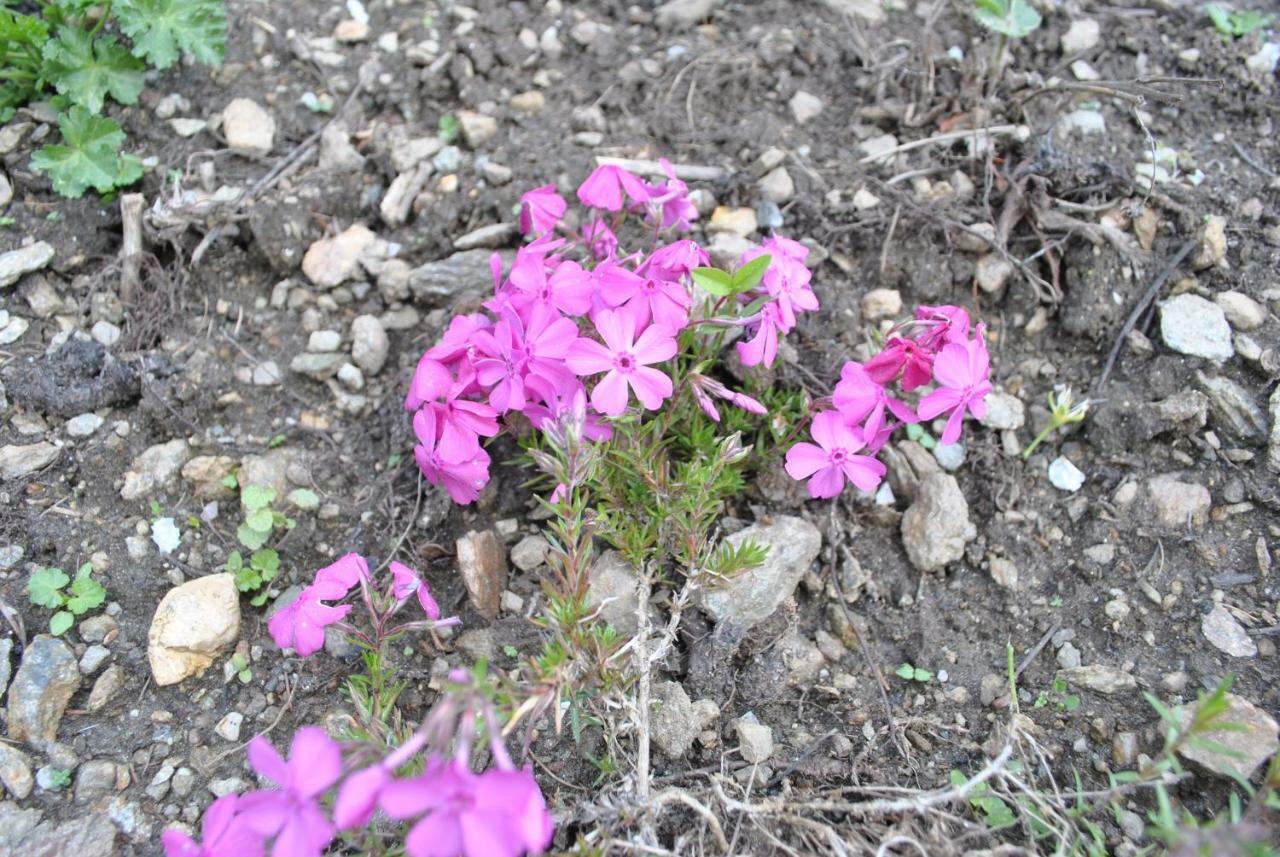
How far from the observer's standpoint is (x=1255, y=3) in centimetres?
401

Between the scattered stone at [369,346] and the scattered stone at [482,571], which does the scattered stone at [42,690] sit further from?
the scattered stone at [369,346]

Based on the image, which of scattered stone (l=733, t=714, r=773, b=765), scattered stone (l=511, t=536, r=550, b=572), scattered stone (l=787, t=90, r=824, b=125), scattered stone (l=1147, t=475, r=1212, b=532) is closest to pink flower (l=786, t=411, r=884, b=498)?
scattered stone (l=733, t=714, r=773, b=765)

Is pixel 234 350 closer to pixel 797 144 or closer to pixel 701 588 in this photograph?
pixel 701 588

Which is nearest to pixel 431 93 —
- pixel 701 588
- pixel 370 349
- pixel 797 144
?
pixel 370 349

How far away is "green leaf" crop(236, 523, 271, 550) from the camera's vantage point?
299 centimetres

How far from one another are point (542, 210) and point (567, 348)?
0.71 metres

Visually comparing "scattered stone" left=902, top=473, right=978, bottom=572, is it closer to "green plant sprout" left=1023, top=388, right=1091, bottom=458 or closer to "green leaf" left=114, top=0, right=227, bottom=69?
"green plant sprout" left=1023, top=388, right=1091, bottom=458

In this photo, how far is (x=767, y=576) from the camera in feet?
9.39

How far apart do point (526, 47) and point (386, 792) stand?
10.4 ft

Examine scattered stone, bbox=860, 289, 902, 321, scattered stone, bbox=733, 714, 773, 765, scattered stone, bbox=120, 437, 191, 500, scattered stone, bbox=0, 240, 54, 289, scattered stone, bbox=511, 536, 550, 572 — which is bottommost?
scattered stone, bbox=733, 714, 773, 765

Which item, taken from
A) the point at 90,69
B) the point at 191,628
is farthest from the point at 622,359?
the point at 90,69

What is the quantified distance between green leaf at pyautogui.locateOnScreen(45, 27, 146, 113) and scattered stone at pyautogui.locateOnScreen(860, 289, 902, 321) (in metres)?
2.76

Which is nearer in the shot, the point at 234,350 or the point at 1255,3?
the point at 234,350

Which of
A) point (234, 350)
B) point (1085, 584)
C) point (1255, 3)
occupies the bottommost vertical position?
point (1085, 584)
